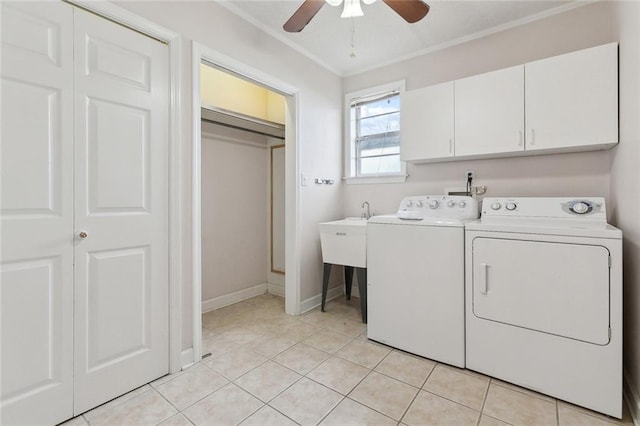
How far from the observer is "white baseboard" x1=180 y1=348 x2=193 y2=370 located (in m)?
1.93

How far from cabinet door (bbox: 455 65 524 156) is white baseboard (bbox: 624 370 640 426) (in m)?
1.52

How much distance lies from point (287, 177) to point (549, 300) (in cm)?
218

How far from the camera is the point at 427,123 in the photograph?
8.48 feet

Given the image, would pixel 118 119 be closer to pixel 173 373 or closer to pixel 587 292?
pixel 173 373

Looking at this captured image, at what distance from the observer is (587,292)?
1566 mm

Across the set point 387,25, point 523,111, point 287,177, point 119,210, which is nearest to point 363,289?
point 287,177

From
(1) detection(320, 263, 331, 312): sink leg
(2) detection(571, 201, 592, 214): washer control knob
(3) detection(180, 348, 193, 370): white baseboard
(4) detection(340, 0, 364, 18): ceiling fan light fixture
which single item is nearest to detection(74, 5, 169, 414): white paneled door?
(3) detection(180, 348, 193, 370): white baseboard

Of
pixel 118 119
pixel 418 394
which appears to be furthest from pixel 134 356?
pixel 418 394

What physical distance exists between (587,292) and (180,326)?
2348 millimetres

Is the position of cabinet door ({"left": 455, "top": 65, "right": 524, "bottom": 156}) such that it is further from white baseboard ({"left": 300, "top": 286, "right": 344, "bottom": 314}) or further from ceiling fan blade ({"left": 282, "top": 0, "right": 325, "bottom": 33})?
white baseboard ({"left": 300, "top": 286, "right": 344, "bottom": 314})

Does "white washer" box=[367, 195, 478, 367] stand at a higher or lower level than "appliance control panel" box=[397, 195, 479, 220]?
lower

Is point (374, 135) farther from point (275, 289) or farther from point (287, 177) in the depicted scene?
point (275, 289)

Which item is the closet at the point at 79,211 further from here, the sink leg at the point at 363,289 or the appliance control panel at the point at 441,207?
the appliance control panel at the point at 441,207

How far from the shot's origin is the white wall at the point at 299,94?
1.94m
